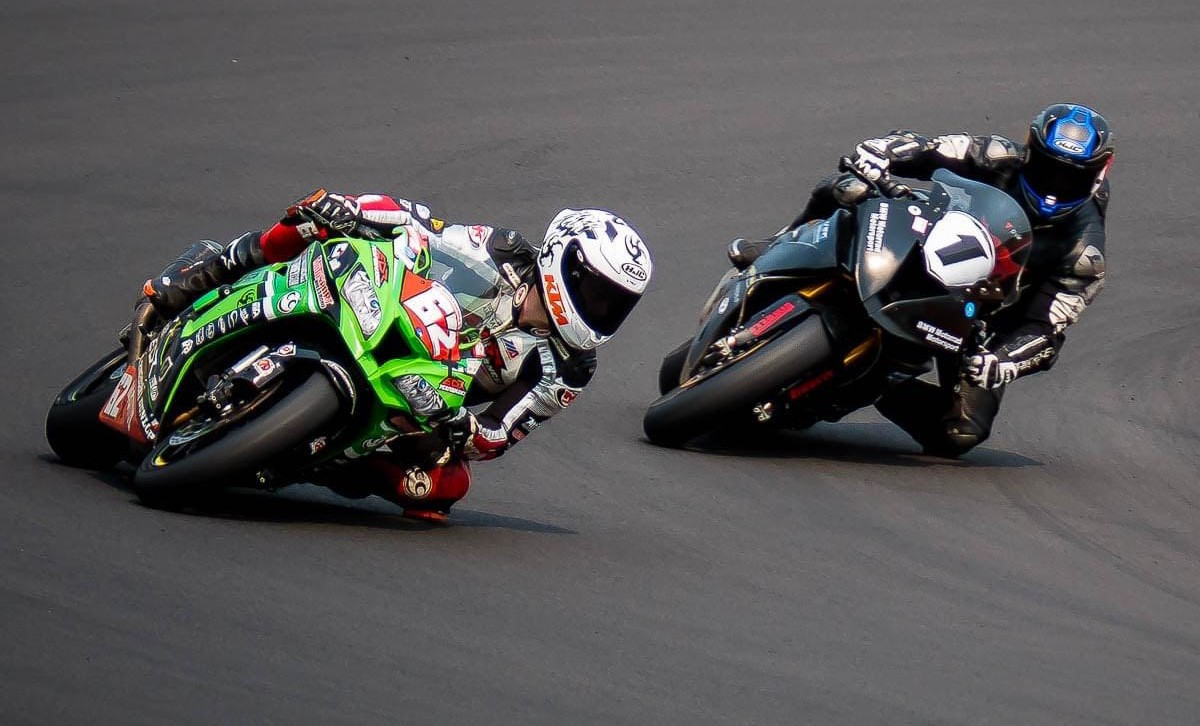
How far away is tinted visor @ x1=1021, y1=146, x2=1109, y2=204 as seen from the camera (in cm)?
866

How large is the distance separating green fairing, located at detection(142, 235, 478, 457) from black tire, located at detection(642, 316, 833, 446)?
1907 millimetres

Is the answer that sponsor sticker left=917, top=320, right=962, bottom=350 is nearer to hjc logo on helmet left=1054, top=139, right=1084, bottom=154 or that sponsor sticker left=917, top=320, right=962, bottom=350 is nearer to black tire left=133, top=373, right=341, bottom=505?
hjc logo on helmet left=1054, top=139, right=1084, bottom=154

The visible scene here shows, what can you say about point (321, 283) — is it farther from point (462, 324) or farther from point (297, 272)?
point (462, 324)

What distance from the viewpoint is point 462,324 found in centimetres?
680

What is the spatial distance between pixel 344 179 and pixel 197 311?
5.11m

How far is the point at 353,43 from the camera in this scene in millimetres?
13734

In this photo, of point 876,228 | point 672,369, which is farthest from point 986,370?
point 672,369

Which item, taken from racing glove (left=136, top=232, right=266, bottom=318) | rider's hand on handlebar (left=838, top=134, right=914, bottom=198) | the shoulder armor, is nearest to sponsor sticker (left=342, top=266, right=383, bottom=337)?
racing glove (left=136, top=232, right=266, bottom=318)

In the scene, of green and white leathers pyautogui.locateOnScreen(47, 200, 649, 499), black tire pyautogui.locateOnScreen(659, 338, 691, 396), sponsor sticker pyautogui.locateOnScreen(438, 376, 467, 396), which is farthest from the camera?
black tire pyautogui.locateOnScreen(659, 338, 691, 396)

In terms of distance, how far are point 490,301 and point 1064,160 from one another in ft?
10.4

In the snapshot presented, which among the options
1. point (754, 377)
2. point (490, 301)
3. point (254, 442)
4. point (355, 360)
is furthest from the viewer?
point (754, 377)

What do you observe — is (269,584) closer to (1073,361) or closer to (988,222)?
(988,222)

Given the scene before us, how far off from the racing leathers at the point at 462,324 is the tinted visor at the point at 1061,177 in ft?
9.41

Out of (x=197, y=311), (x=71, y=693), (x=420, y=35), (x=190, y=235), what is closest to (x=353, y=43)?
(x=420, y=35)
